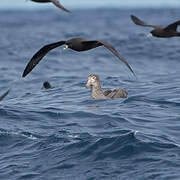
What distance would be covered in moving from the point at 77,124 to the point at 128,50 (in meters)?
20.1

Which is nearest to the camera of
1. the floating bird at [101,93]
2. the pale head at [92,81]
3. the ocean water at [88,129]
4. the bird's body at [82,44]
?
the ocean water at [88,129]

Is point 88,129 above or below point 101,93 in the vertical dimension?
above

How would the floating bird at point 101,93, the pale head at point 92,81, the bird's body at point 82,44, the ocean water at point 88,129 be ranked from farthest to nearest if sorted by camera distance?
the pale head at point 92,81, the floating bird at point 101,93, the bird's body at point 82,44, the ocean water at point 88,129

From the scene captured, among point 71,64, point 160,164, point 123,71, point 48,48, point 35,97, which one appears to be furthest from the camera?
point 71,64

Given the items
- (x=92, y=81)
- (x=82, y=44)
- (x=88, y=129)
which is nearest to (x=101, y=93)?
(x=92, y=81)

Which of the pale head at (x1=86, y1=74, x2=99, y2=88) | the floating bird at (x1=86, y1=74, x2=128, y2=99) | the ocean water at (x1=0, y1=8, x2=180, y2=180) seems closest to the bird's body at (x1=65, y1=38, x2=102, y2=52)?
the ocean water at (x1=0, y1=8, x2=180, y2=180)

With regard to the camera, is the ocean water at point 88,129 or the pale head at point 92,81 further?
the pale head at point 92,81

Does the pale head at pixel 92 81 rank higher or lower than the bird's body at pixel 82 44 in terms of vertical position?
lower

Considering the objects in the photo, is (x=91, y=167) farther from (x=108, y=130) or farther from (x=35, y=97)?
(x=35, y=97)

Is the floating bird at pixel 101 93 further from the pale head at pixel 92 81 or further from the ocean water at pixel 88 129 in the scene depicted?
the ocean water at pixel 88 129

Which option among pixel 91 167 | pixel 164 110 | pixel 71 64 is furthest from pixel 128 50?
pixel 91 167

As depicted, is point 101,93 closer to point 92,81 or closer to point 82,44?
point 92,81

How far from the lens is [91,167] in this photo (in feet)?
32.8

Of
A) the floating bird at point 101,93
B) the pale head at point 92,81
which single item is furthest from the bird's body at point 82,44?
the pale head at point 92,81
